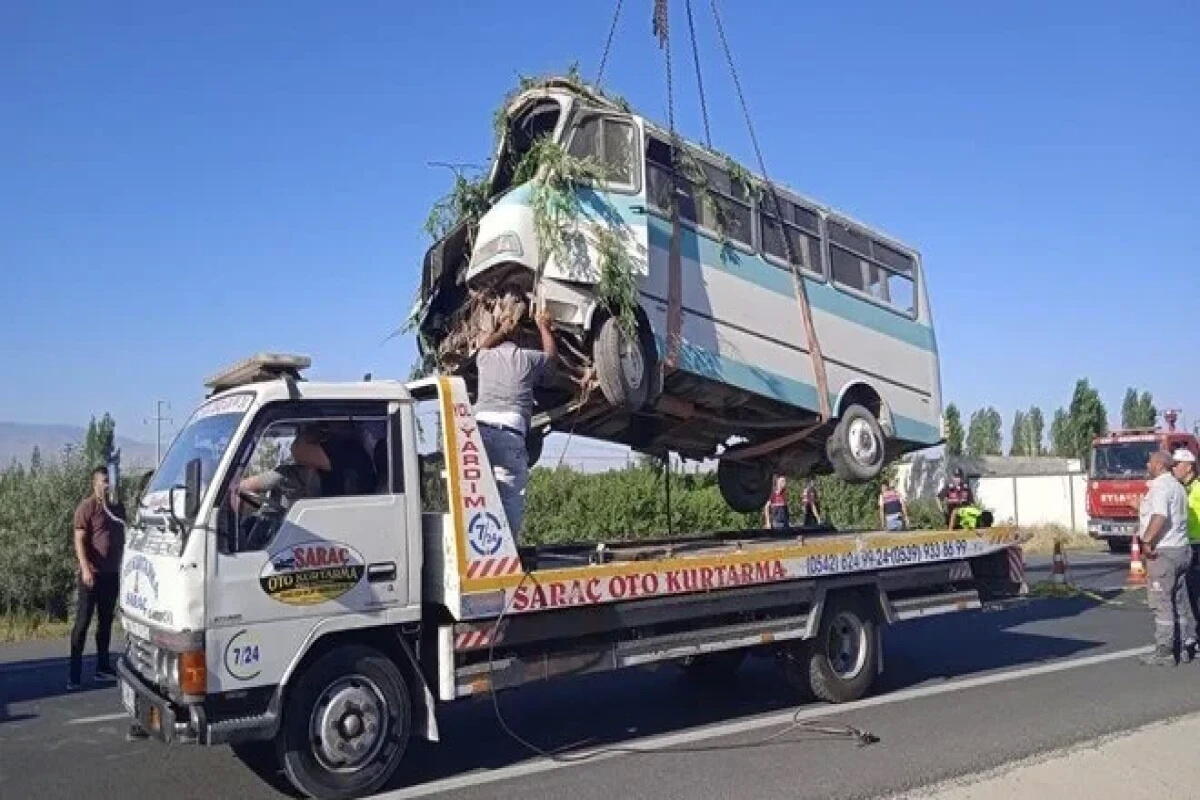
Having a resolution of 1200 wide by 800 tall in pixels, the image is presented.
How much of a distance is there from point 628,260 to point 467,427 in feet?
6.93

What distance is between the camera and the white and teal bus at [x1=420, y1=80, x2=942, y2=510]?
8297 mm

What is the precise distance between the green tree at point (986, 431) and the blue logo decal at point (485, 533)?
76.3 m

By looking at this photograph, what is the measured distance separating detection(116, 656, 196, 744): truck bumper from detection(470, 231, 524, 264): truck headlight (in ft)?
11.7

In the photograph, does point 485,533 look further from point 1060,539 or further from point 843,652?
point 1060,539

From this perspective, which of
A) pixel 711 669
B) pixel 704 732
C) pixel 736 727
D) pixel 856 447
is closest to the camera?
pixel 704 732

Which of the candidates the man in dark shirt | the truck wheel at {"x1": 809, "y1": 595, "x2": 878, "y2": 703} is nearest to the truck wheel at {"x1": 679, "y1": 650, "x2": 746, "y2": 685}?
the truck wheel at {"x1": 809, "y1": 595, "x2": 878, "y2": 703}

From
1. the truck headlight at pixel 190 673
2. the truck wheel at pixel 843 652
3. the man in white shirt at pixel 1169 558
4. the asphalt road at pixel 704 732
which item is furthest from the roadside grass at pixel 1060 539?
the truck headlight at pixel 190 673

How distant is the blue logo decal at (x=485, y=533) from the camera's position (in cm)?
659

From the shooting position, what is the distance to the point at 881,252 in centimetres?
1113

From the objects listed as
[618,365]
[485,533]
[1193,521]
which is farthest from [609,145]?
[1193,521]

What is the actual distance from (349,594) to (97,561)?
466 cm

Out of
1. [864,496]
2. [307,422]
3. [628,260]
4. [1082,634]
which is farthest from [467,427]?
[864,496]

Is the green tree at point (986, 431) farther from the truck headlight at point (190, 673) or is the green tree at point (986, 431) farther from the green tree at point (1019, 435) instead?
the truck headlight at point (190, 673)

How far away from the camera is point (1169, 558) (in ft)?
34.0
